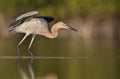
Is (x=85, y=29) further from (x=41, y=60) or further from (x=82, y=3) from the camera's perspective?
(x=41, y=60)

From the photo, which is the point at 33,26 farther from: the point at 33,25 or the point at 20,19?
the point at 20,19

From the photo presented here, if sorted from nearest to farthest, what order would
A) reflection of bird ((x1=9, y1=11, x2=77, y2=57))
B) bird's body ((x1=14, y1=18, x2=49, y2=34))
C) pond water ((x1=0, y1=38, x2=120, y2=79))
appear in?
pond water ((x1=0, y1=38, x2=120, y2=79)) → reflection of bird ((x1=9, y1=11, x2=77, y2=57)) → bird's body ((x1=14, y1=18, x2=49, y2=34))

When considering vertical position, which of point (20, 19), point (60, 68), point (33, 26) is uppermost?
point (20, 19)

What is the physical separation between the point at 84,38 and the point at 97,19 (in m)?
1.54

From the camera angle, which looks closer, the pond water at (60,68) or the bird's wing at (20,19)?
the pond water at (60,68)

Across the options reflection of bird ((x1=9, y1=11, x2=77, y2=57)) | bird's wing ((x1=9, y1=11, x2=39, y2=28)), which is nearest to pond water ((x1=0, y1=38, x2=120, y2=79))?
reflection of bird ((x1=9, y1=11, x2=77, y2=57))

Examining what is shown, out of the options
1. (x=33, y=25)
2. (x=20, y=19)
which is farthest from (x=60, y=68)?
(x=33, y=25)

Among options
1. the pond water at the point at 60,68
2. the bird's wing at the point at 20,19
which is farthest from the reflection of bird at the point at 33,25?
the pond water at the point at 60,68

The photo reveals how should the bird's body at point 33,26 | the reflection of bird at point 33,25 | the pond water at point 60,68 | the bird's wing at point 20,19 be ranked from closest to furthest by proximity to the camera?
the pond water at point 60,68, the bird's wing at point 20,19, the reflection of bird at point 33,25, the bird's body at point 33,26

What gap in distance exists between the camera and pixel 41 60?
706 inches

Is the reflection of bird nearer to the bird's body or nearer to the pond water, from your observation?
the bird's body

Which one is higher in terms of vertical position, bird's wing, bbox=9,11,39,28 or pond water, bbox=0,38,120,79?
bird's wing, bbox=9,11,39,28

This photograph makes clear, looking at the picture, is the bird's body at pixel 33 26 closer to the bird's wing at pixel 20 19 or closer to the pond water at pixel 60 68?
the bird's wing at pixel 20 19

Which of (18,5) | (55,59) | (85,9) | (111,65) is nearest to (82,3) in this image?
(85,9)
